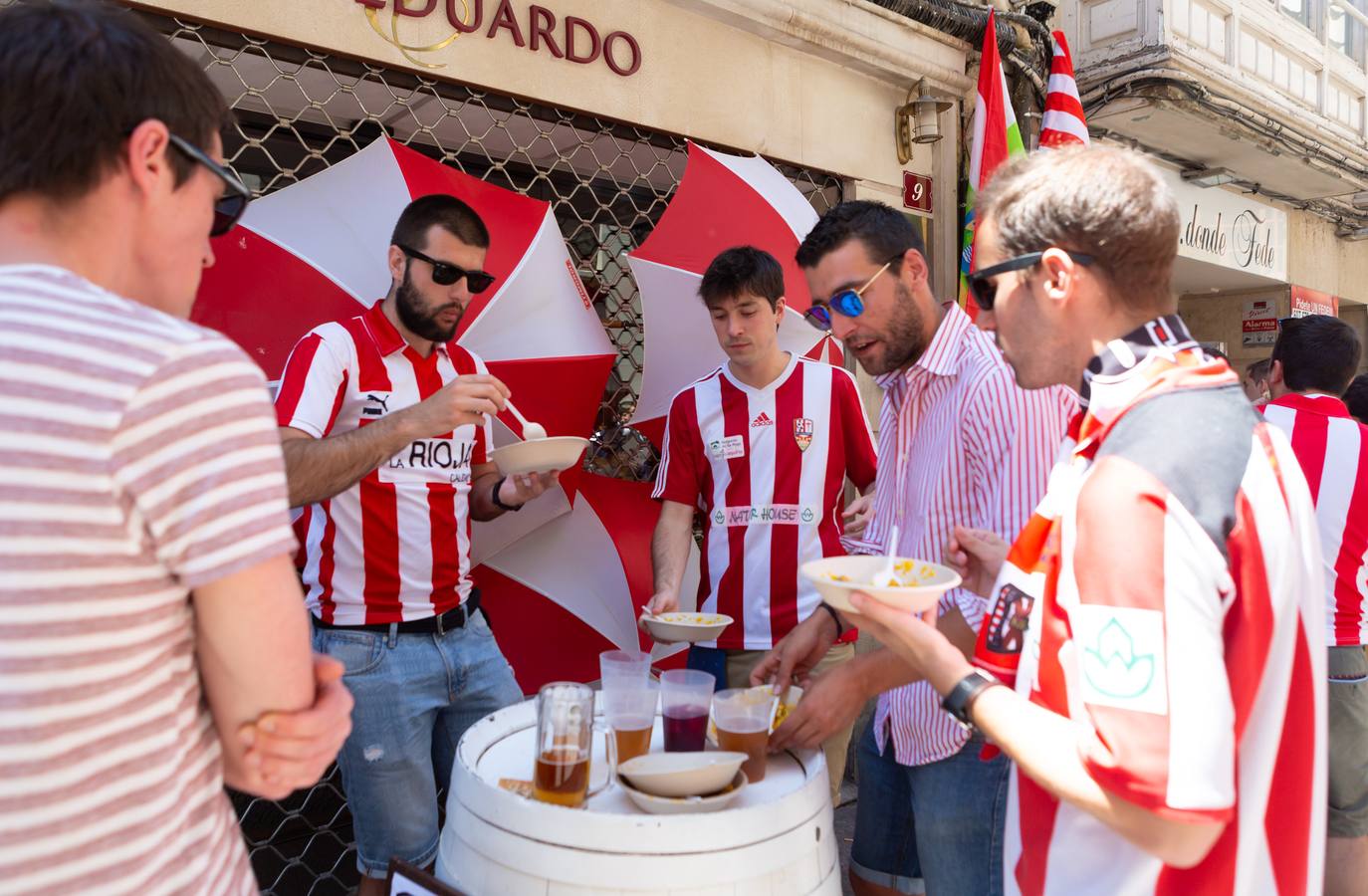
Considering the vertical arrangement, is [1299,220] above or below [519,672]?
above

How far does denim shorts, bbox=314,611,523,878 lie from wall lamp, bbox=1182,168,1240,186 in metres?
9.58

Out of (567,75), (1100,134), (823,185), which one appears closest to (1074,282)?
(567,75)

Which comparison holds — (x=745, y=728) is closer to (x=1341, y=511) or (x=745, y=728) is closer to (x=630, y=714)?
(x=630, y=714)

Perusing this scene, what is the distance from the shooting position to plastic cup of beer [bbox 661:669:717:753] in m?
1.84

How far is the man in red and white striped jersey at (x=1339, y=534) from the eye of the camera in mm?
3490

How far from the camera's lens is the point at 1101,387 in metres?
1.37

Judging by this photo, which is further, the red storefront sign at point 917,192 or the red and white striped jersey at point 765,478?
the red storefront sign at point 917,192

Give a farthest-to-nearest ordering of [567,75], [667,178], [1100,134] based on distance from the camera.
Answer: [1100,134]
[667,178]
[567,75]

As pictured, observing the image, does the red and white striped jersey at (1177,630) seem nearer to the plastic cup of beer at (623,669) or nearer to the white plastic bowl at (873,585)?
the white plastic bowl at (873,585)

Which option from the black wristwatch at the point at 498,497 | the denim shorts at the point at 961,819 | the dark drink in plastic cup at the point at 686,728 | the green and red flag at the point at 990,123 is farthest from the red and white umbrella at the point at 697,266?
the green and red flag at the point at 990,123

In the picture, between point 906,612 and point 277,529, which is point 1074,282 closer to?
point 906,612

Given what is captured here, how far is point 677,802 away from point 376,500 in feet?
4.91

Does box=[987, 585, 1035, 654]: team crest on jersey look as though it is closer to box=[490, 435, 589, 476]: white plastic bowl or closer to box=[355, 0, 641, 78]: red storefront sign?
box=[490, 435, 589, 476]: white plastic bowl

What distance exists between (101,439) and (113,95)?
1.22 ft
